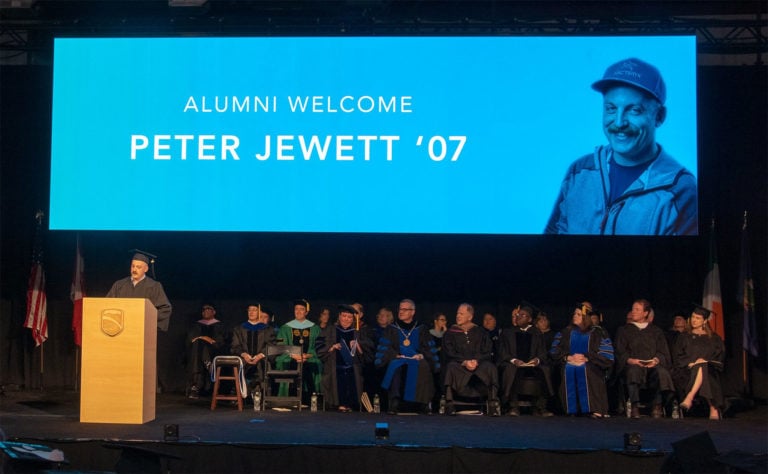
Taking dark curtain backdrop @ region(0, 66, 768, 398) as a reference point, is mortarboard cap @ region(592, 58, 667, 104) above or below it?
above

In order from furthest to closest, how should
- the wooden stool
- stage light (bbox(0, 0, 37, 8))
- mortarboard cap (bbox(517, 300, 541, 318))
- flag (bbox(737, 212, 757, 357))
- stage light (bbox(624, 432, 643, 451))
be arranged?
1. stage light (bbox(0, 0, 37, 8))
2. flag (bbox(737, 212, 757, 357))
3. mortarboard cap (bbox(517, 300, 541, 318))
4. the wooden stool
5. stage light (bbox(624, 432, 643, 451))

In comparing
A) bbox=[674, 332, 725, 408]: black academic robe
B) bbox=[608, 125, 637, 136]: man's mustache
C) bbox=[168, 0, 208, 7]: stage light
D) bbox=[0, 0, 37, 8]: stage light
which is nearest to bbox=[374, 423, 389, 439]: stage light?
bbox=[674, 332, 725, 408]: black academic robe

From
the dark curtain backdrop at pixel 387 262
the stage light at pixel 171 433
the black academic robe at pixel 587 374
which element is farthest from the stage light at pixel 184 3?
the stage light at pixel 171 433

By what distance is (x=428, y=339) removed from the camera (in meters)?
8.98

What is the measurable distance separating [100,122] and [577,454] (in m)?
5.43

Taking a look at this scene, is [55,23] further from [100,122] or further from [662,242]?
[662,242]

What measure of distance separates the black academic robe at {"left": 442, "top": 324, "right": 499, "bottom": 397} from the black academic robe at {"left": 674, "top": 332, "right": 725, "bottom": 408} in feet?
5.45

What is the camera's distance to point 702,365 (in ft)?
28.1

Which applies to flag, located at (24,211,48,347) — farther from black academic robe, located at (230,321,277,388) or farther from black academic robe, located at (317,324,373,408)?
black academic robe, located at (317,324,373,408)

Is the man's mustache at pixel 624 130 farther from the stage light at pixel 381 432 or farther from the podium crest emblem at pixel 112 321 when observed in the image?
the podium crest emblem at pixel 112 321

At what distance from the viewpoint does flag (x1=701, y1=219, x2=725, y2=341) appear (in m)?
9.48

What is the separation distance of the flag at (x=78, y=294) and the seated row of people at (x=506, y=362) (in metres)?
1.95

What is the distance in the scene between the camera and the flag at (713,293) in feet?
31.1

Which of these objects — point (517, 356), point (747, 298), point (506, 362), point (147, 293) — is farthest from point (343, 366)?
point (747, 298)
